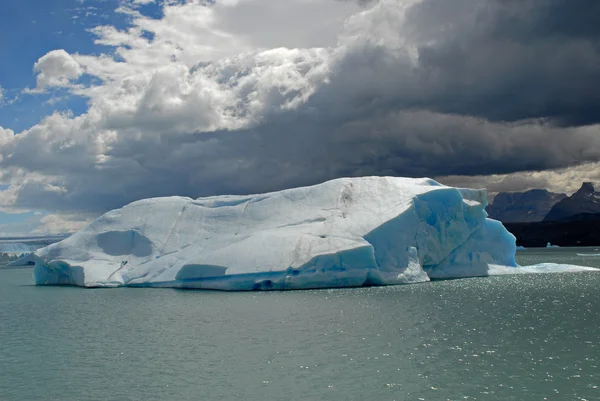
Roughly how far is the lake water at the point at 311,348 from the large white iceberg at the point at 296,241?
2.10m

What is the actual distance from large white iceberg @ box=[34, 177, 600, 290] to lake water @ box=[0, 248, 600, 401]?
2.10m

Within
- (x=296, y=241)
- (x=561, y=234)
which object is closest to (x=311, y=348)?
(x=296, y=241)

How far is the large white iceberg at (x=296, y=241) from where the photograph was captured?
2288cm

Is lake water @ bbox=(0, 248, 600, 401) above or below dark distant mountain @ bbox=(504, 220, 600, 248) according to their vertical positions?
below

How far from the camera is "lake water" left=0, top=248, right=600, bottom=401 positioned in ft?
30.5

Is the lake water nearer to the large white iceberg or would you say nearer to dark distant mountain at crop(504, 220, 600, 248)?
the large white iceberg

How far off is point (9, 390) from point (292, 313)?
8.51 meters

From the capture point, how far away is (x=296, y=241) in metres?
23.1

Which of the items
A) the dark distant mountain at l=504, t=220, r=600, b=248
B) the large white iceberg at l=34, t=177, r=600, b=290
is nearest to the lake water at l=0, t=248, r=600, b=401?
the large white iceberg at l=34, t=177, r=600, b=290

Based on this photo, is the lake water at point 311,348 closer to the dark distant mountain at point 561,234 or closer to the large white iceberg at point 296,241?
the large white iceberg at point 296,241

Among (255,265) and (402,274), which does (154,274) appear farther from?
(402,274)

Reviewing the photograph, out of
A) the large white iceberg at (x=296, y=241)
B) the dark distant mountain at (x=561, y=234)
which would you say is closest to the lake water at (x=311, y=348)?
the large white iceberg at (x=296, y=241)

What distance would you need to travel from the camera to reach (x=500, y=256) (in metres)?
27.9

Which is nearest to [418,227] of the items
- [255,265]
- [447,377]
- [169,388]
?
[255,265]
